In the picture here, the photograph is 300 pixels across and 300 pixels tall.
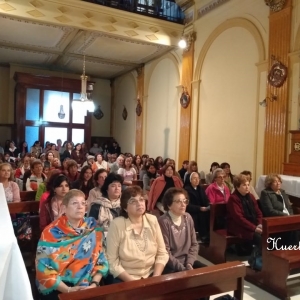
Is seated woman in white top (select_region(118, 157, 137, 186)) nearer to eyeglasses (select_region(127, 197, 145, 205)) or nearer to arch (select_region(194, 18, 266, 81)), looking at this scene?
arch (select_region(194, 18, 266, 81))

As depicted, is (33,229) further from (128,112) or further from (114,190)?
(128,112)

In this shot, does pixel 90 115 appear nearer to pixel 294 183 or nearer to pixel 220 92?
pixel 220 92

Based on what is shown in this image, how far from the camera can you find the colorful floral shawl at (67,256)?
1.85 metres

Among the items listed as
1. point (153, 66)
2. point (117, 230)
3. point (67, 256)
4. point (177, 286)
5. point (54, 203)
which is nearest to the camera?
point (177, 286)

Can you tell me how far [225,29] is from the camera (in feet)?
22.0

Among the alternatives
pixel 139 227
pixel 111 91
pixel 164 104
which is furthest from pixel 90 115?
pixel 139 227

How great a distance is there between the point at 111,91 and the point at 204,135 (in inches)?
252

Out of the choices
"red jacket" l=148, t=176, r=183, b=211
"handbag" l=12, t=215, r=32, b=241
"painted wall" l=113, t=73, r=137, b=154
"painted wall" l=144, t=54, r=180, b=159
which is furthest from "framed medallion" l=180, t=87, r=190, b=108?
"handbag" l=12, t=215, r=32, b=241

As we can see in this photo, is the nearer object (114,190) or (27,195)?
(114,190)

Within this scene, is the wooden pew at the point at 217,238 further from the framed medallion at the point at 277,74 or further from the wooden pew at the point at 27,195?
the framed medallion at the point at 277,74

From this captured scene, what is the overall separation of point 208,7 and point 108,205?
602 cm

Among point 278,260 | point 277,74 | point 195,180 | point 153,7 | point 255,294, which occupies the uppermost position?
point 153,7

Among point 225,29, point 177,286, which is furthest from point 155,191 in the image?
point 225,29

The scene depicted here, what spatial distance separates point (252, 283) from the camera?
3064mm
